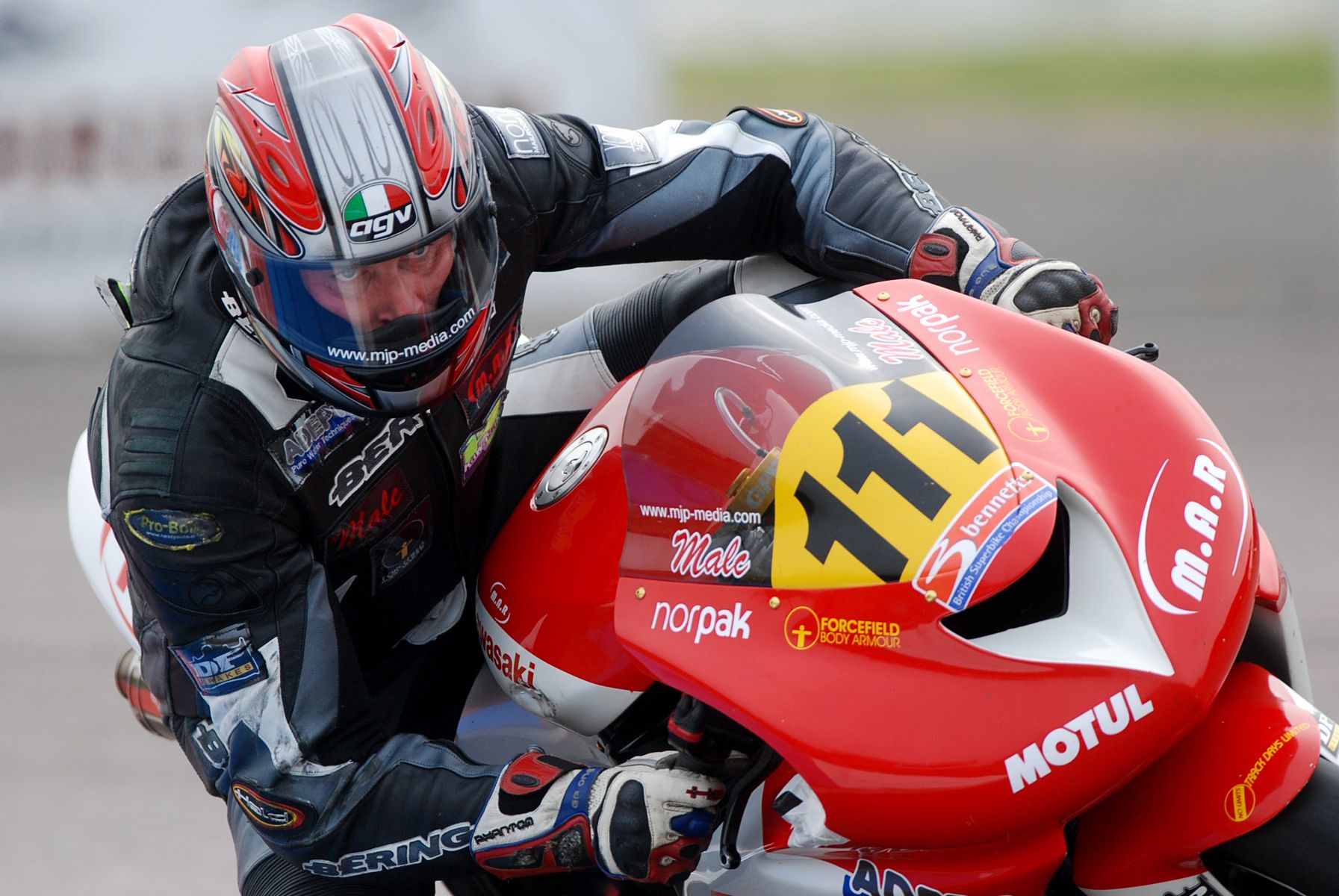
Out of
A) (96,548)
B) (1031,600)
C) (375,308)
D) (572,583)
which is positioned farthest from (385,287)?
(96,548)

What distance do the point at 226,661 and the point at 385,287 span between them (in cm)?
53

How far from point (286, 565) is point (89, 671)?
2661 mm

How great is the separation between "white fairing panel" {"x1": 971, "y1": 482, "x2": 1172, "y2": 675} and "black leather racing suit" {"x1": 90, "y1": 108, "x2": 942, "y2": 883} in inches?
30.2

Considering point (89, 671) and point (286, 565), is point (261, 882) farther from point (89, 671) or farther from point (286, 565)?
point (89, 671)

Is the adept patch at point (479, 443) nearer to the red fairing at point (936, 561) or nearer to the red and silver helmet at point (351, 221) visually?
the red and silver helmet at point (351, 221)

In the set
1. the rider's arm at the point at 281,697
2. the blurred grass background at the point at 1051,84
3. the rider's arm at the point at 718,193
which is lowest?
the blurred grass background at the point at 1051,84

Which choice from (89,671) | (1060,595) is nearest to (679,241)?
(1060,595)

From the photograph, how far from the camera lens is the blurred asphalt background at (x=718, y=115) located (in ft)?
13.0

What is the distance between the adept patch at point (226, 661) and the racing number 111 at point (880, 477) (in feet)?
2.64

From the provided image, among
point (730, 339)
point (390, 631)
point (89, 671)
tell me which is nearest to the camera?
point (730, 339)

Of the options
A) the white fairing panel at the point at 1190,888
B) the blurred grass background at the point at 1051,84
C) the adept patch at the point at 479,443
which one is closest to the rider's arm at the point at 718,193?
the adept patch at the point at 479,443

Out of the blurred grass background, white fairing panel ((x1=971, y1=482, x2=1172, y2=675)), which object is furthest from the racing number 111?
the blurred grass background

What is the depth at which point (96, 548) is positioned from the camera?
2.62 m

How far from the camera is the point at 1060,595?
1.48 meters
